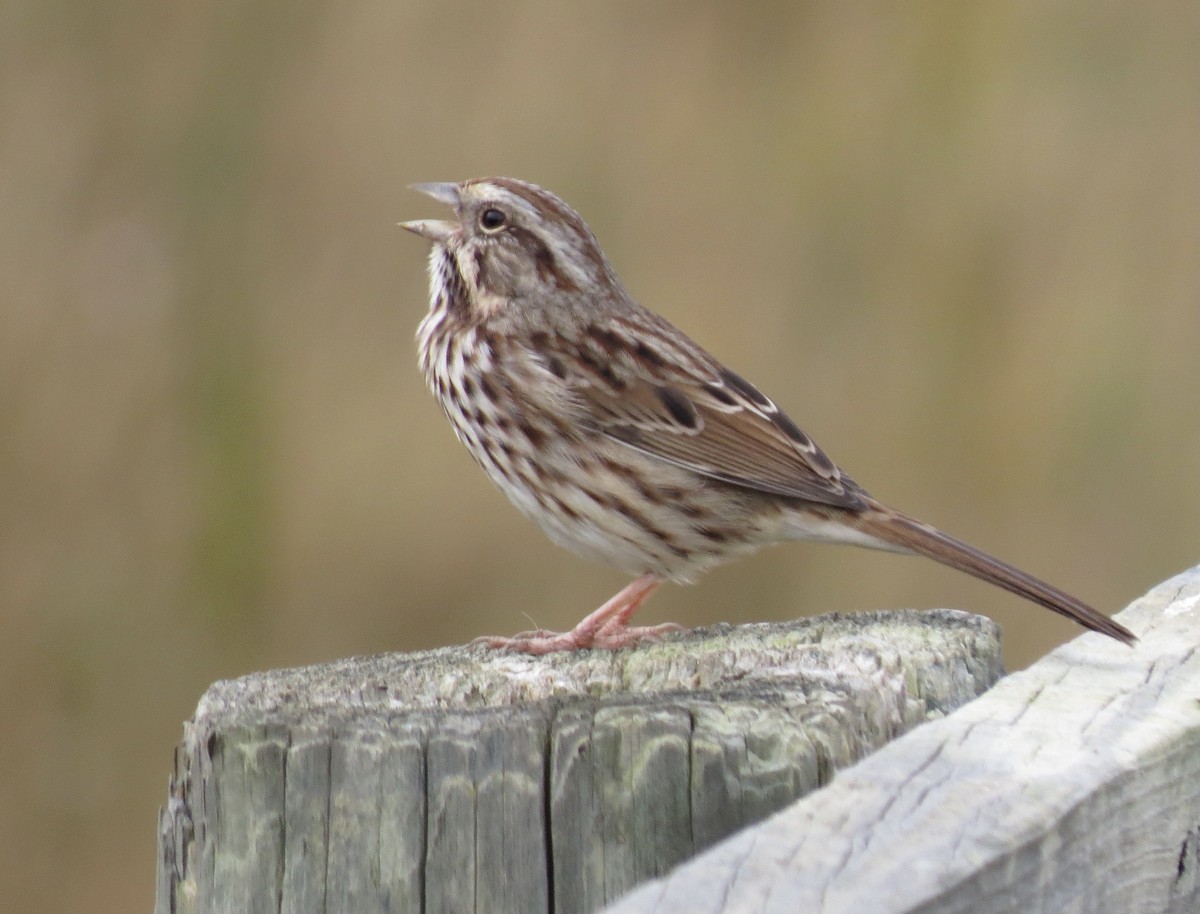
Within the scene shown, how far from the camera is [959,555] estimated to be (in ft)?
14.4

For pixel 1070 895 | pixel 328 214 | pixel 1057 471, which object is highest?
pixel 328 214

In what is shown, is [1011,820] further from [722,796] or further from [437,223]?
[437,223]

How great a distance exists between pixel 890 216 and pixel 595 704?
3.41 m

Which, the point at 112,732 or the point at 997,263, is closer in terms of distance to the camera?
the point at 112,732

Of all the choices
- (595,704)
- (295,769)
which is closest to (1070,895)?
(595,704)

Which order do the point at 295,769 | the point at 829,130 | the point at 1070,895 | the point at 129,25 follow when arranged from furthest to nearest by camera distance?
the point at 829,130 → the point at 129,25 → the point at 295,769 → the point at 1070,895

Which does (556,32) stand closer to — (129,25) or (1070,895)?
(129,25)

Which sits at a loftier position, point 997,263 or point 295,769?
point 997,263

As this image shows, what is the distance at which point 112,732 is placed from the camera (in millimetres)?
5195

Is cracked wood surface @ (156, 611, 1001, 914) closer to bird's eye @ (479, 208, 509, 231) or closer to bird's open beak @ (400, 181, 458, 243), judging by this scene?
bird's open beak @ (400, 181, 458, 243)

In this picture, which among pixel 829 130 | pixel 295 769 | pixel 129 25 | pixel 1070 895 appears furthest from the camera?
pixel 829 130

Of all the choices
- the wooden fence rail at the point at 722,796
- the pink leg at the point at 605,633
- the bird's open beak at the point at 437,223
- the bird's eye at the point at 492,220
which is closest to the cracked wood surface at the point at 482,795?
the wooden fence rail at the point at 722,796

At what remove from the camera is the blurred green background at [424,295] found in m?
5.14

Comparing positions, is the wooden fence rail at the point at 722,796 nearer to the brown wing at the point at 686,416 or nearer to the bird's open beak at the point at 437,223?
the brown wing at the point at 686,416
